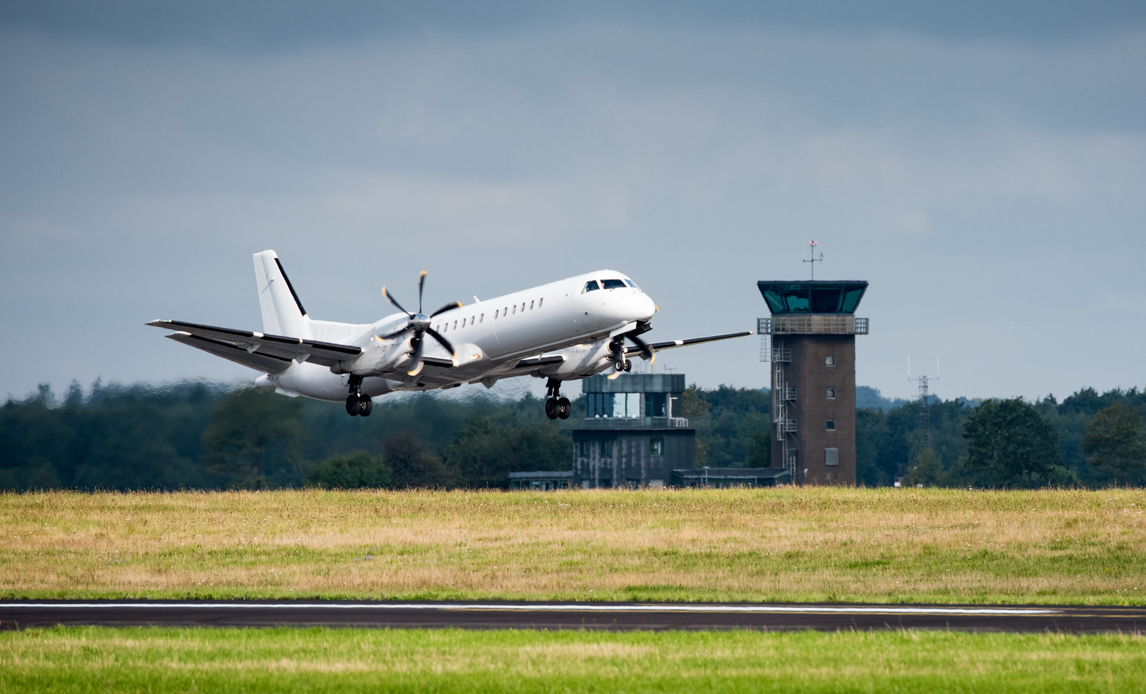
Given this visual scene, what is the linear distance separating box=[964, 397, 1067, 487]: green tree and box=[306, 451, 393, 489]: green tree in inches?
3172

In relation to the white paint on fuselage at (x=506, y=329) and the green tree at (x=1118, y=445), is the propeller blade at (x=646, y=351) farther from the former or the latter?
the green tree at (x=1118, y=445)

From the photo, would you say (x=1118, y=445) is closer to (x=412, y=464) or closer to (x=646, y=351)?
(x=412, y=464)

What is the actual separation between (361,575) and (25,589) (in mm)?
10187

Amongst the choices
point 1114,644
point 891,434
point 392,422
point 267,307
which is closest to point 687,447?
point 891,434

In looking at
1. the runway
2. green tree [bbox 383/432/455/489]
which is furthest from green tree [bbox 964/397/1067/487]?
the runway

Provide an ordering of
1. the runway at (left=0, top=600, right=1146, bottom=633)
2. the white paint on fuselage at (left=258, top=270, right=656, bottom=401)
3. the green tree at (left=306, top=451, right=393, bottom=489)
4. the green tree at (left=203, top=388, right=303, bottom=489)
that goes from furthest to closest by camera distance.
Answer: the green tree at (left=306, top=451, right=393, bottom=489)
the green tree at (left=203, top=388, right=303, bottom=489)
the white paint on fuselage at (left=258, top=270, right=656, bottom=401)
the runway at (left=0, top=600, right=1146, bottom=633)

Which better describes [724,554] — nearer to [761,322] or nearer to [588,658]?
[588,658]

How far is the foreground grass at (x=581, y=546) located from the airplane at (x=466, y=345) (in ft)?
21.9

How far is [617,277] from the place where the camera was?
148ft

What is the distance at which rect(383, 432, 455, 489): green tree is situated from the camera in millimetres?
80188

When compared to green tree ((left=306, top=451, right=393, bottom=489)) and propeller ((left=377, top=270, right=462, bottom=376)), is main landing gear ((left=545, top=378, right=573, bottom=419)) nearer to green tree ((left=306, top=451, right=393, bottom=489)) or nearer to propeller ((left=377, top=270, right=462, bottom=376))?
propeller ((left=377, top=270, right=462, bottom=376))

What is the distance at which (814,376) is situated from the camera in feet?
440

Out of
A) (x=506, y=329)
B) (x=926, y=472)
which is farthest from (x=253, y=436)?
(x=926, y=472)

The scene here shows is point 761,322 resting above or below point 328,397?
above
